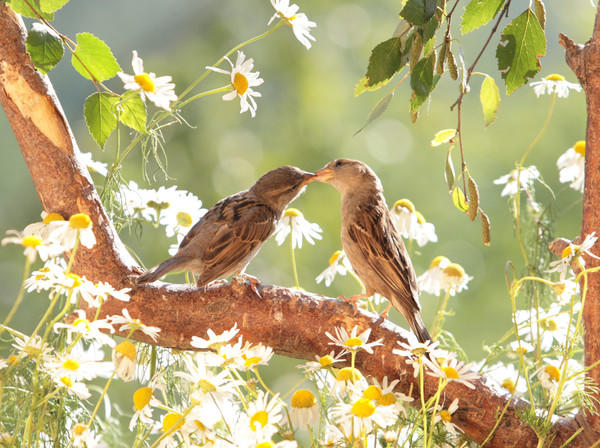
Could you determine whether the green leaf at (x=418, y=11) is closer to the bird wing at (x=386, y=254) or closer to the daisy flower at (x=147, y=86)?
the daisy flower at (x=147, y=86)

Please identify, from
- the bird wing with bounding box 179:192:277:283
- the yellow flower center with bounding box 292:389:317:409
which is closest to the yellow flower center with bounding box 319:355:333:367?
the yellow flower center with bounding box 292:389:317:409

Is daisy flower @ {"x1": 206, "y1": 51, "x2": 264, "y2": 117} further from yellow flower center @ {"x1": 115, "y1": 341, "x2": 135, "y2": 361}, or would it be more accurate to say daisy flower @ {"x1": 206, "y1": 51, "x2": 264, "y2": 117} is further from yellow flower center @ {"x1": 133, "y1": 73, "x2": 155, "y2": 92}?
yellow flower center @ {"x1": 115, "y1": 341, "x2": 135, "y2": 361}

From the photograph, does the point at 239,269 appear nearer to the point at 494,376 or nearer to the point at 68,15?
the point at 494,376

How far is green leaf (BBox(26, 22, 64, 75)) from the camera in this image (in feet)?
2.83

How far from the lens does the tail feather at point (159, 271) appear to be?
1031 mm

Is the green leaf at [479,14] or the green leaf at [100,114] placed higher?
the green leaf at [479,14]


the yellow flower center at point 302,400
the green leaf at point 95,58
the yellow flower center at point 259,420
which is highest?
the green leaf at point 95,58

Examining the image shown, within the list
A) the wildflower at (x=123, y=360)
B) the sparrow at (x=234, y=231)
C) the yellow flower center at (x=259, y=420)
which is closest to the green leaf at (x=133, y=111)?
the sparrow at (x=234, y=231)

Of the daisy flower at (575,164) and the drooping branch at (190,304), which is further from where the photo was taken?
the daisy flower at (575,164)

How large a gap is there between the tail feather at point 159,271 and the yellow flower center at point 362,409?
1.42 feet

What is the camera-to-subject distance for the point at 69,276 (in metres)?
0.75

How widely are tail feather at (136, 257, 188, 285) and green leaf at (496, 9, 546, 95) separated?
1.91 feet

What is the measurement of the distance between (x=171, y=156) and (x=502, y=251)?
1.92m

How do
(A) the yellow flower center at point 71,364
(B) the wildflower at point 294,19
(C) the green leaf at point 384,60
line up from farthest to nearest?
(B) the wildflower at point 294,19, (C) the green leaf at point 384,60, (A) the yellow flower center at point 71,364
